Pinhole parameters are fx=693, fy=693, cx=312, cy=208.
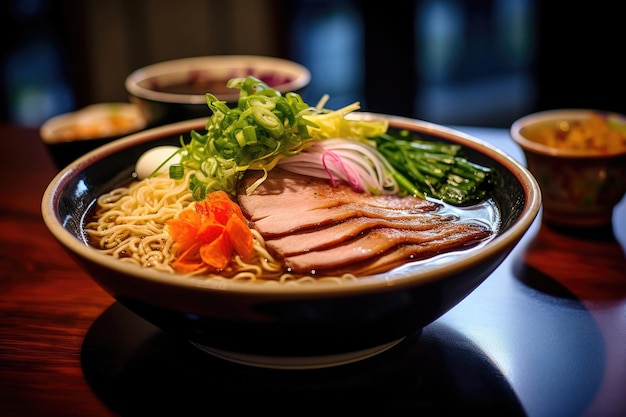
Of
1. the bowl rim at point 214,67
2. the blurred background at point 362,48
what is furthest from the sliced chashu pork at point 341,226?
the blurred background at point 362,48

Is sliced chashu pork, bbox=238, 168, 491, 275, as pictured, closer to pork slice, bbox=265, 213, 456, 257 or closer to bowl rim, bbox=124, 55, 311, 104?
pork slice, bbox=265, 213, 456, 257

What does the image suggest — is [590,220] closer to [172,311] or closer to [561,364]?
[561,364]

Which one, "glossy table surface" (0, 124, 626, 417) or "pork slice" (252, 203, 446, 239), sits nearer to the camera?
"glossy table surface" (0, 124, 626, 417)

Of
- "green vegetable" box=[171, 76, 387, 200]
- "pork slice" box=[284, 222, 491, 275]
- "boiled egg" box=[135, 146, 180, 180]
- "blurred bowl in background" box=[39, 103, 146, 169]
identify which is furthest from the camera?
"blurred bowl in background" box=[39, 103, 146, 169]

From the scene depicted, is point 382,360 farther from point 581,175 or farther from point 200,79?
point 200,79

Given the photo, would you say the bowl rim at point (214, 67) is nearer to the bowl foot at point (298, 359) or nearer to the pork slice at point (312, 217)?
the pork slice at point (312, 217)

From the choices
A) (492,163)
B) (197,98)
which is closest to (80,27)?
(197,98)

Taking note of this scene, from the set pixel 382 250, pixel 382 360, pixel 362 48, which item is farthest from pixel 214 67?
pixel 362 48

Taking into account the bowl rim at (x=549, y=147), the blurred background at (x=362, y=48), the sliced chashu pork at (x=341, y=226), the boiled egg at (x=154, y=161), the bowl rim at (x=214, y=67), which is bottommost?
the blurred background at (x=362, y=48)

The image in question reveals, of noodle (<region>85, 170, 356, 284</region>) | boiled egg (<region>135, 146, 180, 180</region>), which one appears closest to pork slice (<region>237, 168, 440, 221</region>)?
noodle (<region>85, 170, 356, 284</region>)
